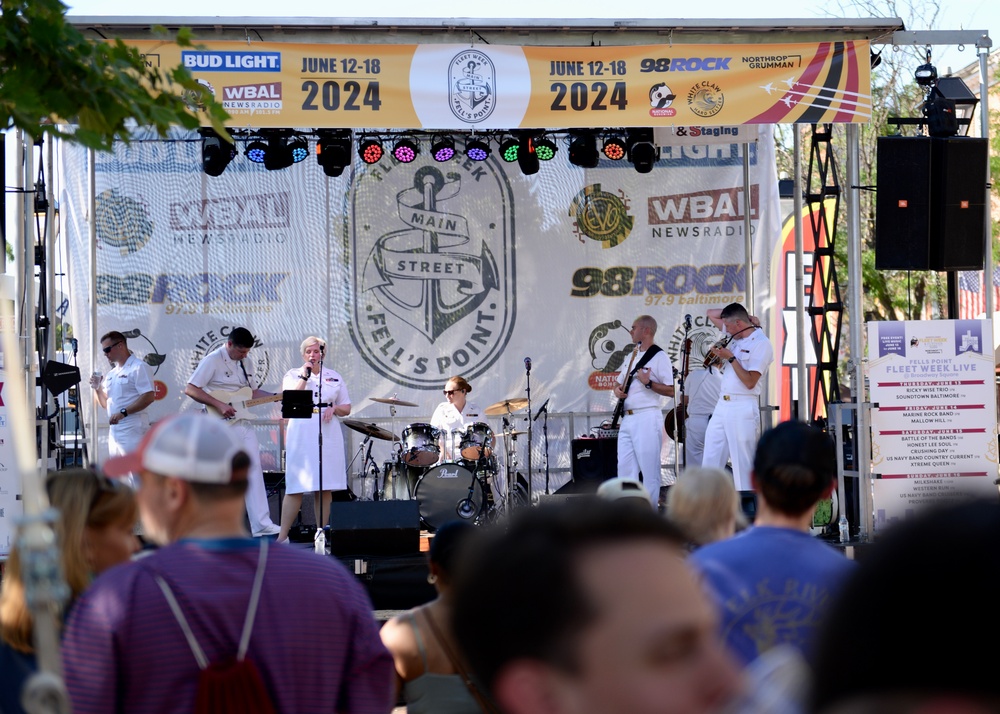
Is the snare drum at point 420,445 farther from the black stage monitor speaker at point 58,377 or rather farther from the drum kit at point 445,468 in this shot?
the black stage monitor speaker at point 58,377

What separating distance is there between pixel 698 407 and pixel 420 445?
10.5 feet

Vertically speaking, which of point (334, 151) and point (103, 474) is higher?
point (334, 151)

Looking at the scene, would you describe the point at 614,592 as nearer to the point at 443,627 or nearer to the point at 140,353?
the point at 443,627

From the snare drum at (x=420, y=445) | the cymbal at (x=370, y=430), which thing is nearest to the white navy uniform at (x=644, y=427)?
the snare drum at (x=420, y=445)

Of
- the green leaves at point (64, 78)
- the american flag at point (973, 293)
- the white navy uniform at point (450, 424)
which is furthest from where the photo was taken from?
the american flag at point (973, 293)

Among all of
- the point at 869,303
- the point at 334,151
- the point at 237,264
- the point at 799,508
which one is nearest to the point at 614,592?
the point at 799,508

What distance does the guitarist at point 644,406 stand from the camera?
12422 mm

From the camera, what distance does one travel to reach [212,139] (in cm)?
1266

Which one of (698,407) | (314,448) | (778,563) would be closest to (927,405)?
(698,407)

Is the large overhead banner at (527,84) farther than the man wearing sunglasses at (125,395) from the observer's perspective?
No

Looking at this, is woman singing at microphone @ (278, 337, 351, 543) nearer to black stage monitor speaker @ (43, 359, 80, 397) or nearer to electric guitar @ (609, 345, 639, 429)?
black stage monitor speaker @ (43, 359, 80, 397)

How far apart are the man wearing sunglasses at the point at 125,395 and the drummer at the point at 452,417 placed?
10.1 feet

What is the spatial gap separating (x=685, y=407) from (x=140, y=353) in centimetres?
618

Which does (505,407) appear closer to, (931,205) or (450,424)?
(450,424)
